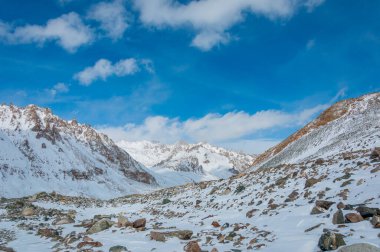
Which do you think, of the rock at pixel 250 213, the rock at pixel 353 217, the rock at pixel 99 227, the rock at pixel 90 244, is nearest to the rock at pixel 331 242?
the rock at pixel 353 217

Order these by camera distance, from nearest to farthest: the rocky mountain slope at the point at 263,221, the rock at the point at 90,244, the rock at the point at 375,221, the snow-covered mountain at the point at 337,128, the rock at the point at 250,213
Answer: the rock at the point at 375,221
the rocky mountain slope at the point at 263,221
the rock at the point at 90,244
the rock at the point at 250,213
the snow-covered mountain at the point at 337,128

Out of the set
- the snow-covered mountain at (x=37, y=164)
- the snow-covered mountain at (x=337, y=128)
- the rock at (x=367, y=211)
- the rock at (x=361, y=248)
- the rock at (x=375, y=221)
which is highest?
the snow-covered mountain at (x=37, y=164)

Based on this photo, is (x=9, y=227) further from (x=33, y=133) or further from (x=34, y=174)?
(x=33, y=133)

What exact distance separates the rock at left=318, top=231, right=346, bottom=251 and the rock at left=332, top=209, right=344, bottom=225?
2.61 m

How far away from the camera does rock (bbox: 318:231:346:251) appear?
41.6 feet

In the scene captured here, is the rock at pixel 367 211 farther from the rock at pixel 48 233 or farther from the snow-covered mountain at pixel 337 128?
the snow-covered mountain at pixel 337 128

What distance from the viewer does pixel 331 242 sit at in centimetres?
1277

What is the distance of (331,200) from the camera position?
18.9 meters

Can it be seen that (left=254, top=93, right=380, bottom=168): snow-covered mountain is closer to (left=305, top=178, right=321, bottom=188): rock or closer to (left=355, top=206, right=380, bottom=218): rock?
(left=305, top=178, right=321, bottom=188): rock

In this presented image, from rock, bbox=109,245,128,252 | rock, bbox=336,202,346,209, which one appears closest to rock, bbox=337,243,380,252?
rock, bbox=336,202,346,209

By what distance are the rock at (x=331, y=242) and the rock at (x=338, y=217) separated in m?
2.61

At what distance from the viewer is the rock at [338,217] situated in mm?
15423

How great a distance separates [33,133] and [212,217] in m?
179

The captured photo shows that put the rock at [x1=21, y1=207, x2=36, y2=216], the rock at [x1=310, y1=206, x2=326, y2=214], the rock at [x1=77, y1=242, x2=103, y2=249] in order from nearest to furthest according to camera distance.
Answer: the rock at [x1=310, y1=206, x2=326, y2=214]
the rock at [x1=77, y1=242, x2=103, y2=249]
the rock at [x1=21, y1=207, x2=36, y2=216]
